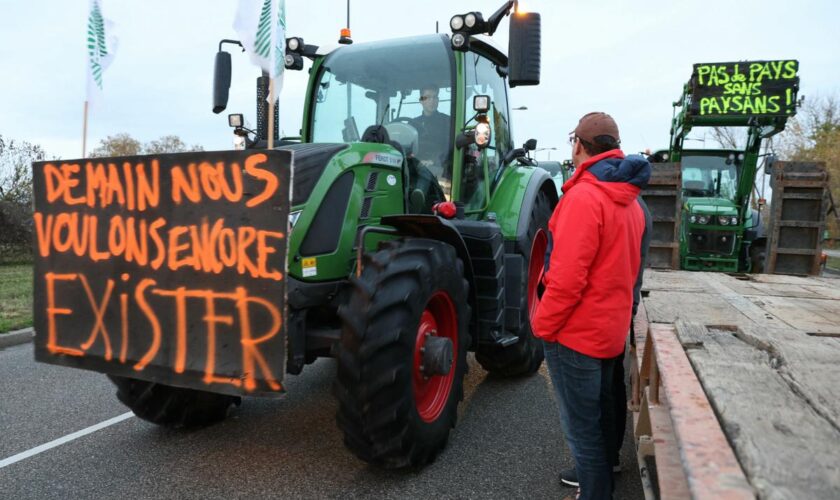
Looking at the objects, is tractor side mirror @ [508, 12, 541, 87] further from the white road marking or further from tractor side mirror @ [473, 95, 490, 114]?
the white road marking

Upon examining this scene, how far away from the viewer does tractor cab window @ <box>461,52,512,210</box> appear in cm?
450

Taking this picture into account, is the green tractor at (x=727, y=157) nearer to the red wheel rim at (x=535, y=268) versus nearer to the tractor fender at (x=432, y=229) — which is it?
the red wheel rim at (x=535, y=268)

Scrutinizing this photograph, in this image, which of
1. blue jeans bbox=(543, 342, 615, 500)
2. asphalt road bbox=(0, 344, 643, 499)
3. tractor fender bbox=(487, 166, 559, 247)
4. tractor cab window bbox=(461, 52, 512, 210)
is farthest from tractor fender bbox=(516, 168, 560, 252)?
blue jeans bbox=(543, 342, 615, 500)

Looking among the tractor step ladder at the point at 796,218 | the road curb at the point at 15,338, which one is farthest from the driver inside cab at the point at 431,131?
the tractor step ladder at the point at 796,218

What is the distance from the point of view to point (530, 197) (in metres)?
4.91

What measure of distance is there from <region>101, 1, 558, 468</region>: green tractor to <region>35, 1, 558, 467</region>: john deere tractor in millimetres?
11

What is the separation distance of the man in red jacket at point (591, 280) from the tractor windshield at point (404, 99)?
1.96 metres

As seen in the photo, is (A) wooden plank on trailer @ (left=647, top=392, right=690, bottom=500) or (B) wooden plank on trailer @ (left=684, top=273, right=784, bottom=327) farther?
(B) wooden plank on trailer @ (left=684, top=273, right=784, bottom=327)

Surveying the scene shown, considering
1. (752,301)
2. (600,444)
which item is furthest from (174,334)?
(752,301)

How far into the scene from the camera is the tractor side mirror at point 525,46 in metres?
3.60

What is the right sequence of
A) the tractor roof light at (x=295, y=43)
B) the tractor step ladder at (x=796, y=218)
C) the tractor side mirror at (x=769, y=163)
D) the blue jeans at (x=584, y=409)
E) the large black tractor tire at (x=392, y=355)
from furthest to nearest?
the tractor side mirror at (x=769, y=163) → the tractor step ladder at (x=796, y=218) → the tractor roof light at (x=295, y=43) → the large black tractor tire at (x=392, y=355) → the blue jeans at (x=584, y=409)

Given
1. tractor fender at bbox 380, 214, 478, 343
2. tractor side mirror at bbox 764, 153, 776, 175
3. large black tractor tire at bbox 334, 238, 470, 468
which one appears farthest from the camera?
tractor side mirror at bbox 764, 153, 776, 175

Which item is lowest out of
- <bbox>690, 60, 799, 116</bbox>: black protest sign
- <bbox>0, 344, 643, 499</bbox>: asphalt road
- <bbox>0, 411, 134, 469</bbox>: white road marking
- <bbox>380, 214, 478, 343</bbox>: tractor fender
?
<bbox>0, 411, 134, 469</bbox>: white road marking

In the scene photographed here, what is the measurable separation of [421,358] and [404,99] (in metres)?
2.15
